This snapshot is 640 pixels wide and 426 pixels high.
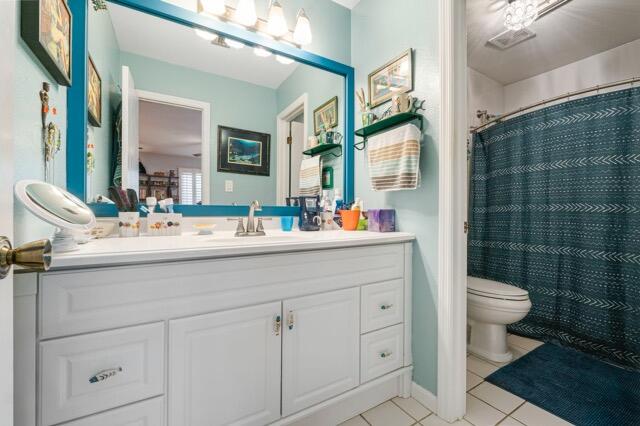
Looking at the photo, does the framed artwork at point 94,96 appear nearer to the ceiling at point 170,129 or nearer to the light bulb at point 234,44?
the ceiling at point 170,129

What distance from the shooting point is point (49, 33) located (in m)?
0.82

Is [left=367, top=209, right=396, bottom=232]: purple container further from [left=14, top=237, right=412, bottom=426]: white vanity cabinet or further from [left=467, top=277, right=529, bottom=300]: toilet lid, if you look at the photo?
[left=467, top=277, right=529, bottom=300]: toilet lid

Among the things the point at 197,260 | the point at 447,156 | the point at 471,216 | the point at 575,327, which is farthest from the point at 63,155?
the point at 575,327

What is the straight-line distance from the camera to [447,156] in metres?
1.27

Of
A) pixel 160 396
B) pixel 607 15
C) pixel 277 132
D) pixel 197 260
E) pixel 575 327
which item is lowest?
pixel 575 327

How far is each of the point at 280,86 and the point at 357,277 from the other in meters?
1.21

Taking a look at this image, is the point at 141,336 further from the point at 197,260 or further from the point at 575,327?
the point at 575,327

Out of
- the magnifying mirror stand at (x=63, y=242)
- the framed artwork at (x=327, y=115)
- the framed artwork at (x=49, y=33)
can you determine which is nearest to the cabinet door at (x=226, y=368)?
the magnifying mirror stand at (x=63, y=242)

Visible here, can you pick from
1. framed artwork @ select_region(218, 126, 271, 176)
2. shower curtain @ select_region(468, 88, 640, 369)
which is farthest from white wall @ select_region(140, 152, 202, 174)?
shower curtain @ select_region(468, 88, 640, 369)

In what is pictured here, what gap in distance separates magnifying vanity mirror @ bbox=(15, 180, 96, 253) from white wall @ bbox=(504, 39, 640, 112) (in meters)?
3.56

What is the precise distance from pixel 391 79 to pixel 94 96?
4.75 feet

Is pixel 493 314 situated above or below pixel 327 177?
below

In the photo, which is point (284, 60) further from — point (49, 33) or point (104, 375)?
point (104, 375)

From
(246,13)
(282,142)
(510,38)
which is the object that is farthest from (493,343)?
(246,13)
